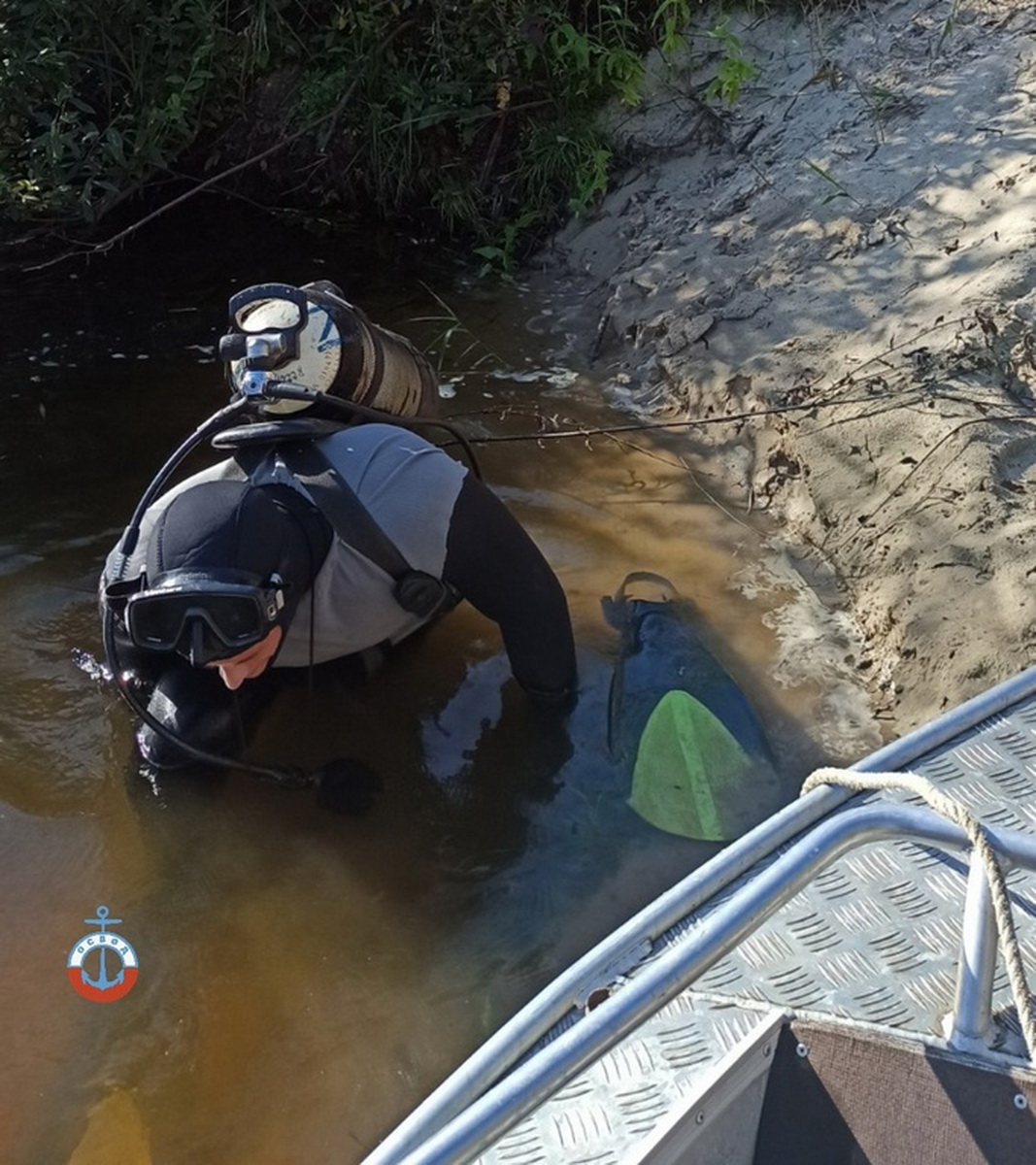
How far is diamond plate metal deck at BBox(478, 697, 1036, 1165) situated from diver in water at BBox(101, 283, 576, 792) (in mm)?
1117

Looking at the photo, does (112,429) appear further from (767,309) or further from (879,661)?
(879,661)

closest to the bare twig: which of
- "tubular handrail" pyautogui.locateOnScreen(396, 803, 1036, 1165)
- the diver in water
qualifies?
the diver in water

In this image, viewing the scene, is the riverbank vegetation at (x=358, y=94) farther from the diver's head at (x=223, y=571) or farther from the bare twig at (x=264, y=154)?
the diver's head at (x=223, y=571)

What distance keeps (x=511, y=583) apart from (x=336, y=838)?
828mm

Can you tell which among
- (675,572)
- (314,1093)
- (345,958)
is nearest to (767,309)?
(675,572)

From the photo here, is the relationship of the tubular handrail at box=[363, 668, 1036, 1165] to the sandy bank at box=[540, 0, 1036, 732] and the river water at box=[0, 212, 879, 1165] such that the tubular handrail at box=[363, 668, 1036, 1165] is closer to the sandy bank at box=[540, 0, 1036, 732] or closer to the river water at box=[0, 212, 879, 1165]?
the river water at box=[0, 212, 879, 1165]

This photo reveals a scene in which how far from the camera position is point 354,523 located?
2787 millimetres

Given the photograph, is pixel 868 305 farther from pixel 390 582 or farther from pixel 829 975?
pixel 829 975

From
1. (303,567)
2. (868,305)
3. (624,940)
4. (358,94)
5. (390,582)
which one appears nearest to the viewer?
(624,940)

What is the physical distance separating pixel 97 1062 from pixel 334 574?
3.97 feet

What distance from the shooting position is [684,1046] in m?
1.89

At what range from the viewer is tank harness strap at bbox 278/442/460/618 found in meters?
2.79
